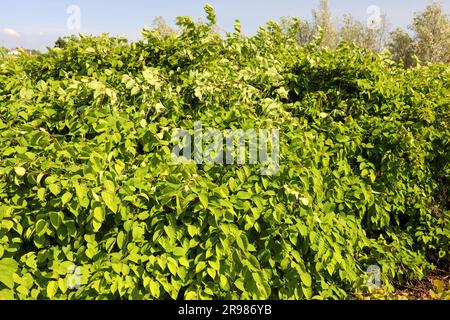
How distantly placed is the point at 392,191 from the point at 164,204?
7.36ft

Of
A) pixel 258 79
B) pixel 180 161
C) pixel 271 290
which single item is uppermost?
pixel 258 79

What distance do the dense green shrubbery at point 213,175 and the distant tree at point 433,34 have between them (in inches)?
1060

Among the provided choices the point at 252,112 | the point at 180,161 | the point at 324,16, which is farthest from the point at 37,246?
the point at 324,16

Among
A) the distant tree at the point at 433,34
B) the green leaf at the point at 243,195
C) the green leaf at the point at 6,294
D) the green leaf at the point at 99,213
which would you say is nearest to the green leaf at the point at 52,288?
the green leaf at the point at 6,294

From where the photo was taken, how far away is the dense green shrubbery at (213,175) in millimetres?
2324

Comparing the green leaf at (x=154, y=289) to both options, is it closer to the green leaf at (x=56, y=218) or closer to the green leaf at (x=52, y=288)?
the green leaf at (x=52, y=288)

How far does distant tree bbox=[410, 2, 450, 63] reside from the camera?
27.7 meters

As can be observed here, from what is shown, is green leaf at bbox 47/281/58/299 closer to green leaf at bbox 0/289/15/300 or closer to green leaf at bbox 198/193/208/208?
green leaf at bbox 0/289/15/300

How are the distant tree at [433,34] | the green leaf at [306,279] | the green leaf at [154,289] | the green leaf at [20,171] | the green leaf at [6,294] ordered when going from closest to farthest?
1. the green leaf at [6,294]
2. the green leaf at [154,289]
3. the green leaf at [20,171]
4. the green leaf at [306,279]
5. the distant tree at [433,34]

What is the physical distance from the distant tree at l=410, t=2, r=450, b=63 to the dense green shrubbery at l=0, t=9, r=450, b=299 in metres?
26.9

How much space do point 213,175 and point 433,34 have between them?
31.4 meters

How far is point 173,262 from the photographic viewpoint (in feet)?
7.49

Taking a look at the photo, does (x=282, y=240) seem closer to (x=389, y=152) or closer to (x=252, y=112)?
(x=252, y=112)

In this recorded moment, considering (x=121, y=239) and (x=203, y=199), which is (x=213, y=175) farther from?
(x=121, y=239)
